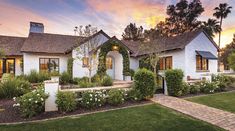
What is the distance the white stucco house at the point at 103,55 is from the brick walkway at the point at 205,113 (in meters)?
9.35

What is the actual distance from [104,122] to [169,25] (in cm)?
3957

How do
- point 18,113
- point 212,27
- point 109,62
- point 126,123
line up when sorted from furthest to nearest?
point 212,27, point 109,62, point 18,113, point 126,123

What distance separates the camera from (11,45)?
67.7ft

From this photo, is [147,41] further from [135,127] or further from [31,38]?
[135,127]

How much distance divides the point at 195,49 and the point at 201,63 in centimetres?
192

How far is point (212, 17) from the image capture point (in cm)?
3653

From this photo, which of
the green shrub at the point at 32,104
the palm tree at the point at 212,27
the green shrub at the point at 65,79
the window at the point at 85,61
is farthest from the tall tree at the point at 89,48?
the palm tree at the point at 212,27

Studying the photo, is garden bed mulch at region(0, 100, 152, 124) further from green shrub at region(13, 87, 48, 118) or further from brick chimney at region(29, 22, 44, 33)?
brick chimney at region(29, 22, 44, 33)

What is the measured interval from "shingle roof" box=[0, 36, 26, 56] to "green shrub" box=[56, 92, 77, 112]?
14.5 metres

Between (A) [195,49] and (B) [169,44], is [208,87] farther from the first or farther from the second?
(B) [169,44]

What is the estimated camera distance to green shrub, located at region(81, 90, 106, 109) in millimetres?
8516

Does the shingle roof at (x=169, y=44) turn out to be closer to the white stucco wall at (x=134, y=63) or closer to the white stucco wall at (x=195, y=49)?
the white stucco wall at (x=195, y=49)

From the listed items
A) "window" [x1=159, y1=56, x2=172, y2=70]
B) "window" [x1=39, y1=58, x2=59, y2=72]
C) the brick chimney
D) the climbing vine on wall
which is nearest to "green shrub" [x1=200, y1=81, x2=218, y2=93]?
"window" [x1=159, y1=56, x2=172, y2=70]

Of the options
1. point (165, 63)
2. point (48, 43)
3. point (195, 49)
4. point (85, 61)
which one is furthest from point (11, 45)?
point (195, 49)
